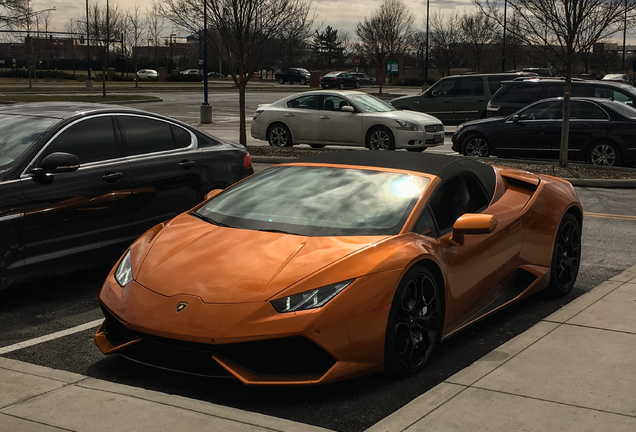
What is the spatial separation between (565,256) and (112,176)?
3.95 m

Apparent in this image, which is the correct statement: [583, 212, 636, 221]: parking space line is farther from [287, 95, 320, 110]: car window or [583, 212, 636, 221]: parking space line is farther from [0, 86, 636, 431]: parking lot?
[287, 95, 320, 110]: car window

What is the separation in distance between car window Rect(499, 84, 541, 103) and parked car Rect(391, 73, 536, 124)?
3.67 m

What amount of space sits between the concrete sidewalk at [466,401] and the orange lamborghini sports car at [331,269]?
1.29 feet

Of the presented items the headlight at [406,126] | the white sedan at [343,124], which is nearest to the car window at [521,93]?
the white sedan at [343,124]

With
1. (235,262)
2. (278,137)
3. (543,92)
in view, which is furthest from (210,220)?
(543,92)

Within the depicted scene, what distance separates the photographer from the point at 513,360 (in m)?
4.81

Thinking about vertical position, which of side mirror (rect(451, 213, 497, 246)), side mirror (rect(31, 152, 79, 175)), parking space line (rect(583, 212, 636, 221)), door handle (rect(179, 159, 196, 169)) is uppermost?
side mirror (rect(31, 152, 79, 175))

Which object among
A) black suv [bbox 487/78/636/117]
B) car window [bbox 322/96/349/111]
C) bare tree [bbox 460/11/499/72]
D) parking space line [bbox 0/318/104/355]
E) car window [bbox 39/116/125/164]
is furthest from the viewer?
bare tree [bbox 460/11/499/72]

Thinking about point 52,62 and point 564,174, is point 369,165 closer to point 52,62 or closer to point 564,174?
point 564,174

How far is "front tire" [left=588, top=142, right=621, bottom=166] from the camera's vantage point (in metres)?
16.2

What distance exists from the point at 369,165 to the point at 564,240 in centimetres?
195

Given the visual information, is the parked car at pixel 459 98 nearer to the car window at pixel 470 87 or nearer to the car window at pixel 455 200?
the car window at pixel 470 87

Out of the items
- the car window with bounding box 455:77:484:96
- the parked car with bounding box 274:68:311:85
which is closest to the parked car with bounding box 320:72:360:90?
the parked car with bounding box 274:68:311:85

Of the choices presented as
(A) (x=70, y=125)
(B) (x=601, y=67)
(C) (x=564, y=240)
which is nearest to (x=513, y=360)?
(C) (x=564, y=240)
